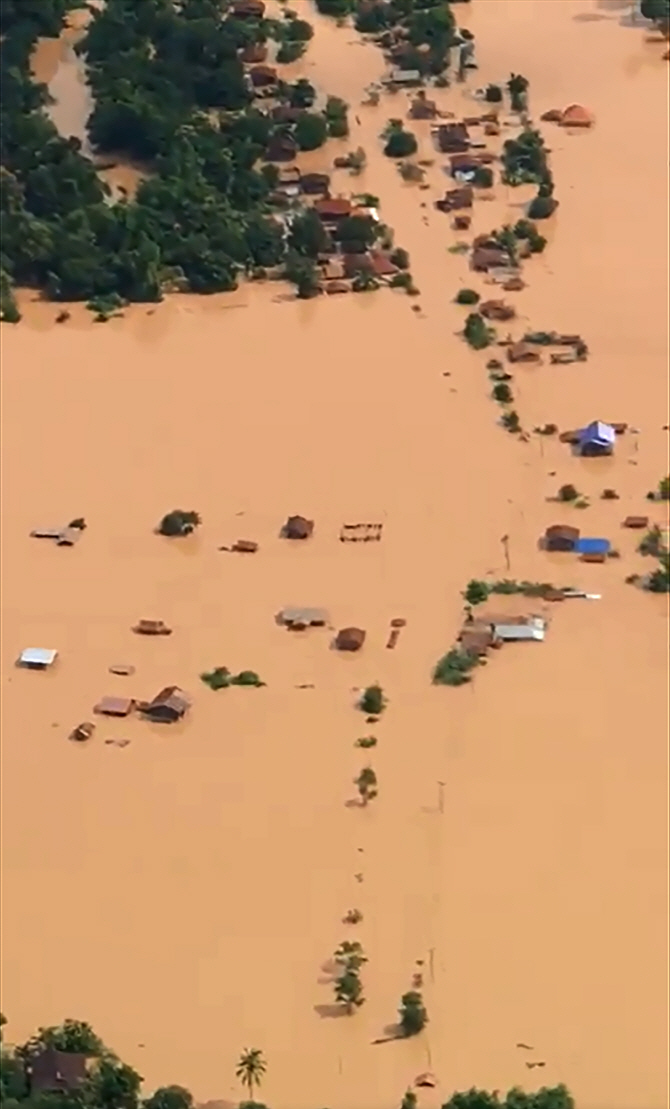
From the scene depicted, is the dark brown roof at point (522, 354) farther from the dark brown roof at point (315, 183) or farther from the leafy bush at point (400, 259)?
the dark brown roof at point (315, 183)

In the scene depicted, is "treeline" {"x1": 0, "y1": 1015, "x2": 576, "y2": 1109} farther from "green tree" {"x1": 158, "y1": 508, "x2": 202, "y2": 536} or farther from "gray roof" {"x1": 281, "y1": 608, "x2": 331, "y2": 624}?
"green tree" {"x1": 158, "y1": 508, "x2": 202, "y2": 536}

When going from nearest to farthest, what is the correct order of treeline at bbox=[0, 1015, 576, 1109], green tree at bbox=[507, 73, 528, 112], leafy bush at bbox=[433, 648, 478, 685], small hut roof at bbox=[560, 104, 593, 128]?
treeline at bbox=[0, 1015, 576, 1109] < leafy bush at bbox=[433, 648, 478, 685] < small hut roof at bbox=[560, 104, 593, 128] < green tree at bbox=[507, 73, 528, 112]

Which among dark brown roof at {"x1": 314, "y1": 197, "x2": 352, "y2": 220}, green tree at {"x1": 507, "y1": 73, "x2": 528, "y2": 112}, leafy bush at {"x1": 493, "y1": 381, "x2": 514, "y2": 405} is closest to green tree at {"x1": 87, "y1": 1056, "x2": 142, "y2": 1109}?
leafy bush at {"x1": 493, "y1": 381, "x2": 514, "y2": 405}

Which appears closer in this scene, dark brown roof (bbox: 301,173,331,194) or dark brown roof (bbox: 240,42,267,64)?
dark brown roof (bbox: 301,173,331,194)

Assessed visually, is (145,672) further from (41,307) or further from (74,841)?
(41,307)

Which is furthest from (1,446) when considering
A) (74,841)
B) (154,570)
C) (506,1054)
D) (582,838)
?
(506,1054)

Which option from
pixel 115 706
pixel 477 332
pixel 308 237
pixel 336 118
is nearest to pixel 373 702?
pixel 115 706

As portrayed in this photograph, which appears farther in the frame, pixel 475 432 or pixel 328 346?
pixel 328 346
